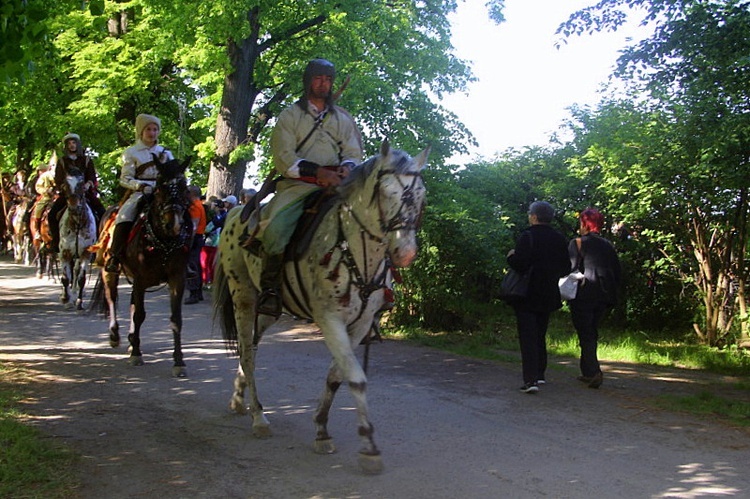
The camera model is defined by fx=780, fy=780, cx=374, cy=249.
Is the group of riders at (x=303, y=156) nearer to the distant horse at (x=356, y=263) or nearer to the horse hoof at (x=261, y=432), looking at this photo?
the distant horse at (x=356, y=263)

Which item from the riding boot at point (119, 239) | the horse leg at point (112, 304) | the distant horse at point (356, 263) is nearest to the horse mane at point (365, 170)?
the distant horse at point (356, 263)

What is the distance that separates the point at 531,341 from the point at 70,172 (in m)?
9.79

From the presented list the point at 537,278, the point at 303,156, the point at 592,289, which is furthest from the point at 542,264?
the point at 303,156

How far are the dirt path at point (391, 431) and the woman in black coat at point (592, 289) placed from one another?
16.1 inches

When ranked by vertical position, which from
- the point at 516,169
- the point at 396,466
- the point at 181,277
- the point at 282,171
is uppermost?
the point at 516,169

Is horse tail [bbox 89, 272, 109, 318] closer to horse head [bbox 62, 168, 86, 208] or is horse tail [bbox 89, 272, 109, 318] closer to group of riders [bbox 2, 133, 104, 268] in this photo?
horse head [bbox 62, 168, 86, 208]

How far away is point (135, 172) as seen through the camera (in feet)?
34.7

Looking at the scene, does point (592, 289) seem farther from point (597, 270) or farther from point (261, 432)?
point (261, 432)

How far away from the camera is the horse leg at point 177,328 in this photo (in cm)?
959

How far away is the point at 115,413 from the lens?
765 cm

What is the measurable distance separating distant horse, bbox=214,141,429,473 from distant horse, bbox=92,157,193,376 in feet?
11.8

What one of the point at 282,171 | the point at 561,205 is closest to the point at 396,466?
the point at 282,171

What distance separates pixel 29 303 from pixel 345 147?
484 inches

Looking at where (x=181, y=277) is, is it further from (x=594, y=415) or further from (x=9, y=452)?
(x=594, y=415)
